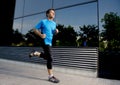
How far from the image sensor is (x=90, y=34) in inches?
324

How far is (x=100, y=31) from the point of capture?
7.95 meters

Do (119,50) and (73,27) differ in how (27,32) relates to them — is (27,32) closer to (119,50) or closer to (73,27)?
(73,27)

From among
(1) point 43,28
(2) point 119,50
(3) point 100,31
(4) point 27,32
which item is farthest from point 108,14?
(4) point 27,32

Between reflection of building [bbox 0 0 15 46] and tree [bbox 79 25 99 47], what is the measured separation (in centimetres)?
561

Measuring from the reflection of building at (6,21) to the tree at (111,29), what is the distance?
6444 millimetres

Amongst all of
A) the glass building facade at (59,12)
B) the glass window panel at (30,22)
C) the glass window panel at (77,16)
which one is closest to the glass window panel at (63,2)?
the glass building facade at (59,12)

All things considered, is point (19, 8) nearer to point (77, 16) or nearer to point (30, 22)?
point (30, 22)

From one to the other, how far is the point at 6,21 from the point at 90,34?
6.78 meters

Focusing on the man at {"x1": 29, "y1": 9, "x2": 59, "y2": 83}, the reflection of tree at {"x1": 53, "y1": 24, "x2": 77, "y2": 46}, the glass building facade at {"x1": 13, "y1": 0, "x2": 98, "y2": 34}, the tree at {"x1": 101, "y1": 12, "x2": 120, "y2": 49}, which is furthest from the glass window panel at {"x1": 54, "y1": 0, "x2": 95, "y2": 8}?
the man at {"x1": 29, "y1": 9, "x2": 59, "y2": 83}

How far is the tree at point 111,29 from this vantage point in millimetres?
7840

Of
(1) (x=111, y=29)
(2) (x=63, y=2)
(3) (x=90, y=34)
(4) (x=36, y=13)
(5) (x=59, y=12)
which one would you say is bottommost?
(3) (x=90, y=34)

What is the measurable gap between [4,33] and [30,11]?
2.83 m

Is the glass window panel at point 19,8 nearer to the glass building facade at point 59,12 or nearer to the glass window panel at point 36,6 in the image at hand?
the glass building facade at point 59,12

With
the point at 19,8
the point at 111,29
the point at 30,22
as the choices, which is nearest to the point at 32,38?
the point at 30,22
